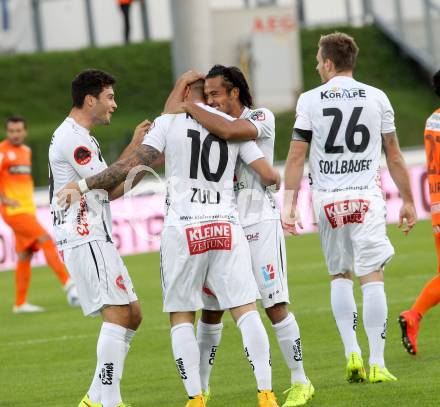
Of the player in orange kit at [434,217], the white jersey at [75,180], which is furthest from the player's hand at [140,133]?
the player in orange kit at [434,217]

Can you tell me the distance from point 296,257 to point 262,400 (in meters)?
11.5

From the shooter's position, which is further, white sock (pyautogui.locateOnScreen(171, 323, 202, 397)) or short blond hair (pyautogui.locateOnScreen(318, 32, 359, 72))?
short blond hair (pyautogui.locateOnScreen(318, 32, 359, 72))

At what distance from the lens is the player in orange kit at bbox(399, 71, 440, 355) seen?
368 inches

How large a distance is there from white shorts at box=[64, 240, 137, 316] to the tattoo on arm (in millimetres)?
527

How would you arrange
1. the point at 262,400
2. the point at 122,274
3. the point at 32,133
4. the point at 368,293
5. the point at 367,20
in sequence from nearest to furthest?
1. the point at 262,400
2. the point at 122,274
3. the point at 368,293
4. the point at 32,133
5. the point at 367,20

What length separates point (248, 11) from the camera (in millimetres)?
35375

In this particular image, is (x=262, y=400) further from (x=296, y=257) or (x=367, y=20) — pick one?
(x=367, y=20)

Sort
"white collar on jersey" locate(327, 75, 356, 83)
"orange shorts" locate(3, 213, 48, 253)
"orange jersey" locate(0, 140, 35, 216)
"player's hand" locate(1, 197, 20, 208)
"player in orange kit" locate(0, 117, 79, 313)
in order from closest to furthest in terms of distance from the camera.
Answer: "white collar on jersey" locate(327, 75, 356, 83), "player in orange kit" locate(0, 117, 79, 313), "player's hand" locate(1, 197, 20, 208), "orange shorts" locate(3, 213, 48, 253), "orange jersey" locate(0, 140, 35, 216)

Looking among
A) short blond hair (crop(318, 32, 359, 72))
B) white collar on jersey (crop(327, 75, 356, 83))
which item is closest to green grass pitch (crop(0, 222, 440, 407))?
white collar on jersey (crop(327, 75, 356, 83))

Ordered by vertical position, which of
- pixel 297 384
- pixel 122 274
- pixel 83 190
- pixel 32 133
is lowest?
pixel 32 133

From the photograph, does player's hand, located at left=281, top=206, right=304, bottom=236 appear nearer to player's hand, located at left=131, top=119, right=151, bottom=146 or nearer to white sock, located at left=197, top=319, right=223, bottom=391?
white sock, located at left=197, top=319, right=223, bottom=391

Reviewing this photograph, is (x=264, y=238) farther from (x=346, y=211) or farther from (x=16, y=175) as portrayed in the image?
(x=16, y=175)

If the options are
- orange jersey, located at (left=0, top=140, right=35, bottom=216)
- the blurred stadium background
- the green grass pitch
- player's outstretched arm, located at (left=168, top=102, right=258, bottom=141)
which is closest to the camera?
player's outstretched arm, located at (left=168, top=102, right=258, bottom=141)

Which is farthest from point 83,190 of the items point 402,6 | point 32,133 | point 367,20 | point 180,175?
point 367,20
